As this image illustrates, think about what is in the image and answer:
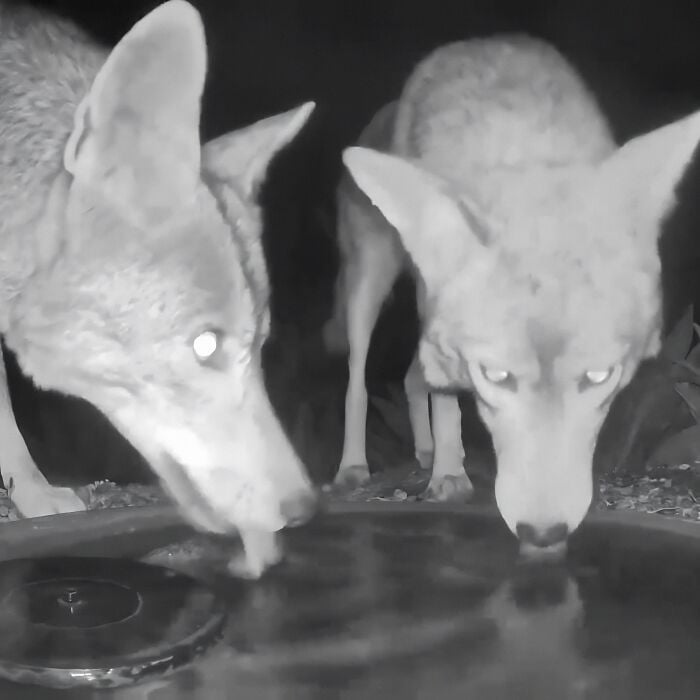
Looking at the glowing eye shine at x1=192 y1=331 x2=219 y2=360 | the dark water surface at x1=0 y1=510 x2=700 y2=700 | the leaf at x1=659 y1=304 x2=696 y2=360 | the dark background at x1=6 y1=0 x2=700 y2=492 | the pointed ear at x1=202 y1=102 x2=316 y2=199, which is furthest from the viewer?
the leaf at x1=659 y1=304 x2=696 y2=360

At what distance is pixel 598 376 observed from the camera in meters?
1.15

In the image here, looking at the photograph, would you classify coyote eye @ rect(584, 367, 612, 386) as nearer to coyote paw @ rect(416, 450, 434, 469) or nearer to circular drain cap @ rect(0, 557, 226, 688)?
coyote paw @ rect(416, 450, 434, 469)

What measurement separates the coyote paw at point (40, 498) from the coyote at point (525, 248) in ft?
1.68

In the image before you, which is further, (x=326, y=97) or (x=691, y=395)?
(x=691, y=395)

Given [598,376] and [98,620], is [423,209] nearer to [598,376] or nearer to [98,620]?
[598,376]

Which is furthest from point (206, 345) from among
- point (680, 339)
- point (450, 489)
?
point (680, 339)

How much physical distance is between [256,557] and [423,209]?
46 cm

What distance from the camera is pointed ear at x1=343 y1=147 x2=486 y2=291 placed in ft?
3.83

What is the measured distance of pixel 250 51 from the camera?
4.22ft

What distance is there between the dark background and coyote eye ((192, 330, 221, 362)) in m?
0.18

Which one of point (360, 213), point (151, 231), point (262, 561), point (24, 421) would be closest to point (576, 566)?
point (262, 561)

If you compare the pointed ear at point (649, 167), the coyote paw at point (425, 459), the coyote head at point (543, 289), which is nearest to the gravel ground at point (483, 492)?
the coyote paw at point (425, 459)

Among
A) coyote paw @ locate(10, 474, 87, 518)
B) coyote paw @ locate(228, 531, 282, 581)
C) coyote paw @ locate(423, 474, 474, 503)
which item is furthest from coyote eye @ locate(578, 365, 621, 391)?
coyote paw @ locate(10, 474, 87, 518)

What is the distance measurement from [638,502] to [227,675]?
80 cm
